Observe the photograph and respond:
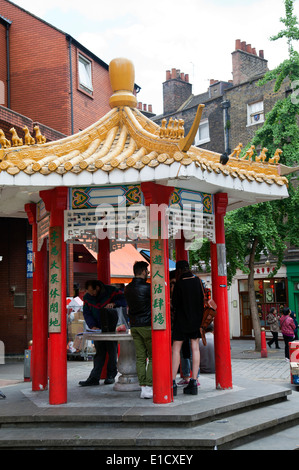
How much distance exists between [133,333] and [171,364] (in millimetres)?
749

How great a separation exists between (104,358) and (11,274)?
10189mm

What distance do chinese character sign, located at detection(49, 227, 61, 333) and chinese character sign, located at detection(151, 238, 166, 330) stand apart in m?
1.37

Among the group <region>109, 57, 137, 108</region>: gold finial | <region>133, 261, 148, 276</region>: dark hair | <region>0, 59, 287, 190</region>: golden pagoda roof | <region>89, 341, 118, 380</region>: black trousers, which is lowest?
Result: <region>89, 341, 118, 380</region>: black trousers

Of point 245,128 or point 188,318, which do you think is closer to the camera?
point 188,318

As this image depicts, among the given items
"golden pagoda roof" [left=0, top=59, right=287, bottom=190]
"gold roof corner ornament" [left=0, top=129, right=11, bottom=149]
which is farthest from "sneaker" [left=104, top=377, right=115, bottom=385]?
"gold roof corner ornament" [left=0, top=129, right=11, bottom=149]

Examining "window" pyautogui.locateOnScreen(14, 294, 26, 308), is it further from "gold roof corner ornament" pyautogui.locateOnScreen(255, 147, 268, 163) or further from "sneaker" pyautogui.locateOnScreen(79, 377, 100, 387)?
"gold roof corner ornament" pyautogui.locateOnScreen(255, 147, 268, 163)

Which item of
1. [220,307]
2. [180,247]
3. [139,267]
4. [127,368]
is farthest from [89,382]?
[180,247]

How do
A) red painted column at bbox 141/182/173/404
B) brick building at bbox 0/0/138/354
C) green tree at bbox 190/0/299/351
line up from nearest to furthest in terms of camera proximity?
red painted column at bbox 141/182/173/404 → green tree at bbox 190/0/299/351 → brick building at bbox 0/0/138/354

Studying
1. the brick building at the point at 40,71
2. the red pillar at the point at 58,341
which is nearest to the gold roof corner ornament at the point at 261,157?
the red pillar at the point at 58,341

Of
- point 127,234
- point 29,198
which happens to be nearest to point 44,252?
point 29,198

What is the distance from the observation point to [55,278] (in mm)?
7441

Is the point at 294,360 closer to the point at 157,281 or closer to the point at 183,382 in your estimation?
the point at 183,382

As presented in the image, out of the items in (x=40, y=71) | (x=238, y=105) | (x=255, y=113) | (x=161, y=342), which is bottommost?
(x=161, y=342)

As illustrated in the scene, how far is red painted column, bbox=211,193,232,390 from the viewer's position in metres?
8.00
